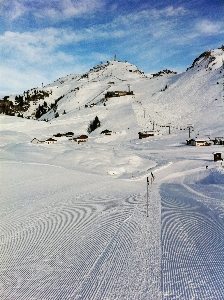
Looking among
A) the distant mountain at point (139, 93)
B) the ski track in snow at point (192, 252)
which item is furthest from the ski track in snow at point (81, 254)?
the distant mountain at point (139, 93)

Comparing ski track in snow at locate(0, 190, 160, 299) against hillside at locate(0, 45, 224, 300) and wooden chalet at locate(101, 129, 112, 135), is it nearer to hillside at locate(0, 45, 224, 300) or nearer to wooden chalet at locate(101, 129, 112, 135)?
hillside at locate(0, 45, 224, 300)

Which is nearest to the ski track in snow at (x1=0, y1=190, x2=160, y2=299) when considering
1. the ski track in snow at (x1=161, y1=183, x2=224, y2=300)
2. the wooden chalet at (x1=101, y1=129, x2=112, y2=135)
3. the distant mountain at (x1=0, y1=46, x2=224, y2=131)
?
the ski track in snow at (x1=161, y1=183, x2=224, y2=300)

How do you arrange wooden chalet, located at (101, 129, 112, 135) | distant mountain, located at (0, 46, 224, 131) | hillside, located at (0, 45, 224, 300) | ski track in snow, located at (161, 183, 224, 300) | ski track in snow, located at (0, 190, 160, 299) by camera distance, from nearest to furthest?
ski track in snow, located at (161, 183, 224, 300)
ski track in snow, located at (0, 190, 160, 299)
hillside, located at (0, 45, 224, 300)
wooden chalet, located at (101, 129, 112, 135)
distant mountain, located at (0, 46, 224, 131)

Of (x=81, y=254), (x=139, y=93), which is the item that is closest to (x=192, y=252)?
Answer: (x=81, y=254)

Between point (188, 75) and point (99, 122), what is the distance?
45.0 metres

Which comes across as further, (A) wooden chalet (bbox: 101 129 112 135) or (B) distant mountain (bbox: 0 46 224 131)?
(B) distant mountain (bbox: 0 46 224 131)

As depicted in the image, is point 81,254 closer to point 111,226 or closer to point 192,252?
point 111,226

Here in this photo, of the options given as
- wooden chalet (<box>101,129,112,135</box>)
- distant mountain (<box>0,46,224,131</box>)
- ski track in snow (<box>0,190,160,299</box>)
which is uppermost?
distant mountain (<box>0,46,224,131</box>)

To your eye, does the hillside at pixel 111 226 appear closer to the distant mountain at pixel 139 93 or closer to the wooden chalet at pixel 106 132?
the wooden chalet at pixel 106 132

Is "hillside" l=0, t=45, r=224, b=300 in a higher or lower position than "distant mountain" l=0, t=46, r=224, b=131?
lower

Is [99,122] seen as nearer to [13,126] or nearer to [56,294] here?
[13,126]

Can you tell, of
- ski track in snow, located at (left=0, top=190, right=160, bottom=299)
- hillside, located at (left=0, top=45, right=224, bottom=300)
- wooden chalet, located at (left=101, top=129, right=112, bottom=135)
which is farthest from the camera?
wooden chalet, located at (left=101, top=129, right=112, bottom=135)

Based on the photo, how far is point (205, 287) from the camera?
851cm

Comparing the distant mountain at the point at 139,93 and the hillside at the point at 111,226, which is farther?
the distant mountain at the point at 139,93
